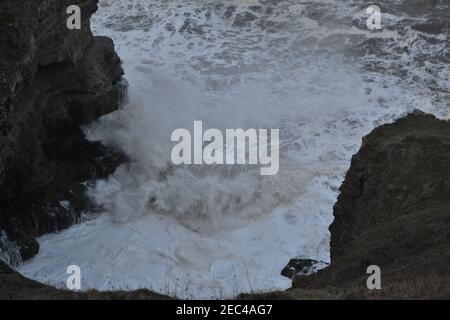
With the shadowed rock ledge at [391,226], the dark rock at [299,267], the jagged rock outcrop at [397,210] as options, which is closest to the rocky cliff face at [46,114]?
the shadowed rock ledge at [391,226]

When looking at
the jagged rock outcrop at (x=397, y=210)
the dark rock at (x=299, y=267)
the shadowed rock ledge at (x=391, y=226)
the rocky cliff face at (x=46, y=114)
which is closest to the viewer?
the shadowed rock ledge at (x=391, y=226)

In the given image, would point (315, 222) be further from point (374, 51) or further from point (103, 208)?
point (374, 51)

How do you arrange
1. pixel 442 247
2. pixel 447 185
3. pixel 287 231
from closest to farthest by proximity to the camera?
pixel 442 247, pixel 447 185, pixel 287 231

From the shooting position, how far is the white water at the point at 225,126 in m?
15.9

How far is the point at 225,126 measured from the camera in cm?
2341

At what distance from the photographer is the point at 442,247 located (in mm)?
8328

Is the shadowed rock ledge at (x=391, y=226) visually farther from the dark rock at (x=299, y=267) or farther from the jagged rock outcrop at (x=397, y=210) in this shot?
the dark rock at (x=299, y=267)

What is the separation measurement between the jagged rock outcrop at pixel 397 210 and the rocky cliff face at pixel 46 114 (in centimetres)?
698

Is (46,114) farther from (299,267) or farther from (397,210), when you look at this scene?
(397,210)

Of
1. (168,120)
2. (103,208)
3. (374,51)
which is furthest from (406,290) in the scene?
(374,51)

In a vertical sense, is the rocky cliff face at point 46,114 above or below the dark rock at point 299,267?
above

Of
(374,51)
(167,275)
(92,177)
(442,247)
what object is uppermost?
(374,51)

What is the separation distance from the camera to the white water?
15945 millimetres
